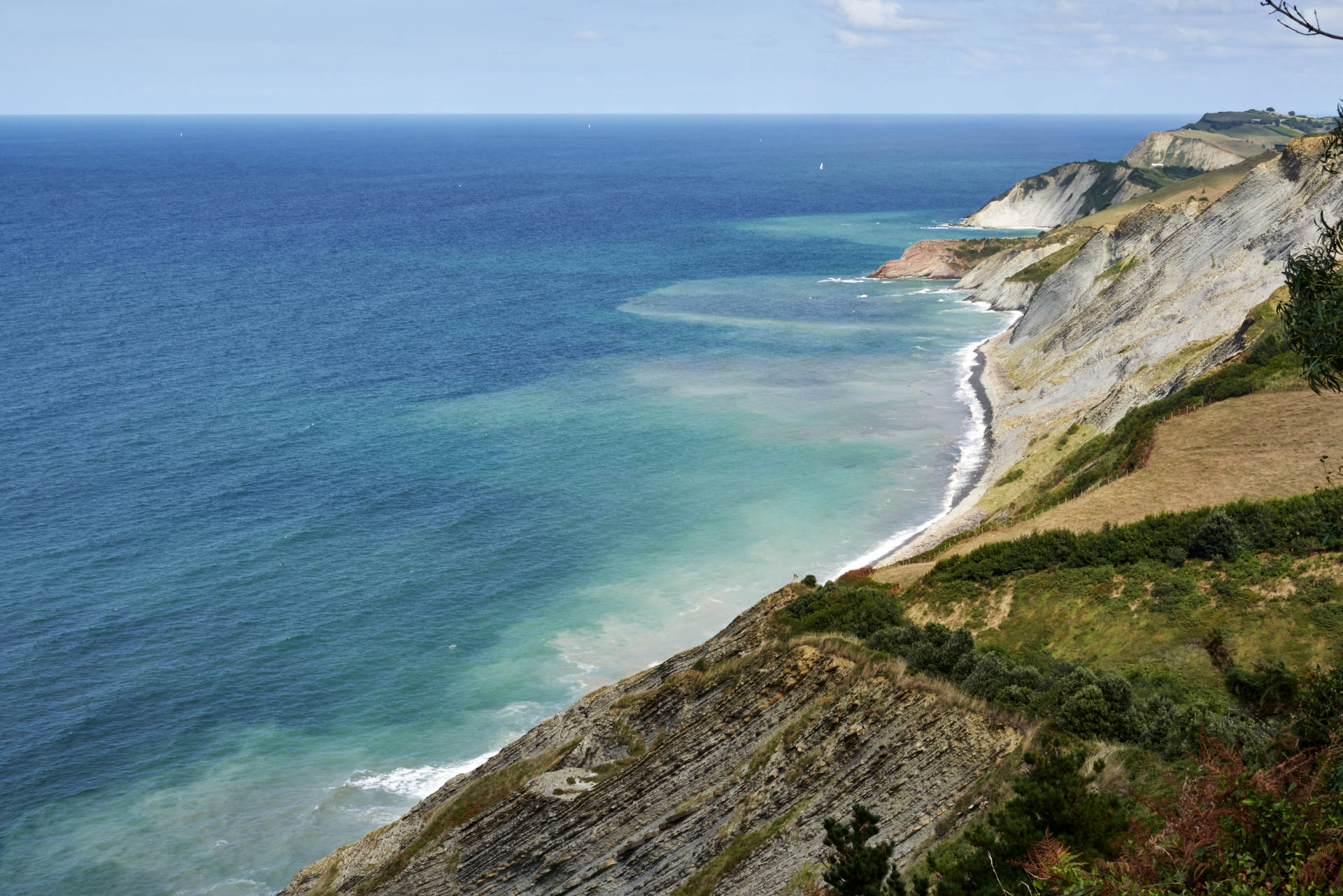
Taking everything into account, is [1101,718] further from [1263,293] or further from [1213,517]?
[1263,293]

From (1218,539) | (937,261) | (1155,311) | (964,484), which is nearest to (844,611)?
(1218,539)

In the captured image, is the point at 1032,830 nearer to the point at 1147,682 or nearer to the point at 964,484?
the point at 1147,682

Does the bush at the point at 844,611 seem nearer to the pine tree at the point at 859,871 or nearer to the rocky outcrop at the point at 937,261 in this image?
the pine tree at the point at 859,871

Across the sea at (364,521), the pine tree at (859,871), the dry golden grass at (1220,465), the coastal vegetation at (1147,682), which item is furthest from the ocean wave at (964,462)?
the pine tree at (859,871)

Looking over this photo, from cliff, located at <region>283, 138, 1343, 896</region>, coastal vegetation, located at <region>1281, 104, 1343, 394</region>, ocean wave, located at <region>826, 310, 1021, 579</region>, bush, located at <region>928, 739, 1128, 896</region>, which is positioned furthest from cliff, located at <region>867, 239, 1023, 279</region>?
bush, located at <region>928, 739, 1128, 896</region>

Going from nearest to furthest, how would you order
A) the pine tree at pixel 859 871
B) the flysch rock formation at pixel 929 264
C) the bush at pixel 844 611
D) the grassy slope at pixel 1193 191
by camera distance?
the pine tree at pixel 859 871 → the bush at pixel 844 611 → the grassy slope at pixel 1193 191 → the flysch rock formation at pixel 929 264
